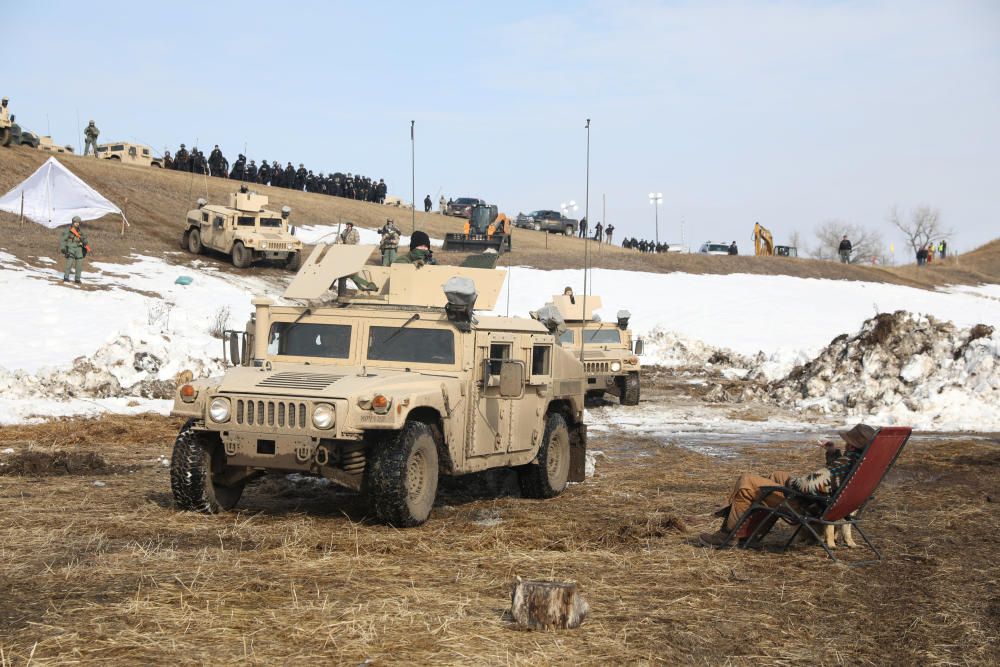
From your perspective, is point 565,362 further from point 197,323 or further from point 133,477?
point 197,323

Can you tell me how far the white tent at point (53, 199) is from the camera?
35219mm

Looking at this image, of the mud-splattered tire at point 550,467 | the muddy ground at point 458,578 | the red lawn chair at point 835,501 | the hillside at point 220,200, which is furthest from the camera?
the hillside at point 220,200

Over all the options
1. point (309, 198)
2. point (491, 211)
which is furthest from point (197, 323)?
point (309, 198)

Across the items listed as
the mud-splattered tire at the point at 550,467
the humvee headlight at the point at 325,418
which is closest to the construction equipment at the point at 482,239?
the mud-splattered tire at the point at 550,467

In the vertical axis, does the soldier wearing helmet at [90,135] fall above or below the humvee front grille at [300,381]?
above

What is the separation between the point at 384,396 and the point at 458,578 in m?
1.85

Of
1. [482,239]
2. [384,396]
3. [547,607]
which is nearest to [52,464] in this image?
[384,396]

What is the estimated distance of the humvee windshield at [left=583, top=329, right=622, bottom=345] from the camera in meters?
21.7

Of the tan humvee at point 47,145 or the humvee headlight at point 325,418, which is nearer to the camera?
the humvee headlight at point 325,418

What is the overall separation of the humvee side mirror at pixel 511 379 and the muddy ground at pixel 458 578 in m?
1.05

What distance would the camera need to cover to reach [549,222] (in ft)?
201

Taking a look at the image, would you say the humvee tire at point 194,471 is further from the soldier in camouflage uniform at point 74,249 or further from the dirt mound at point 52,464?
the soldier in camouflage uniform at point 74,249

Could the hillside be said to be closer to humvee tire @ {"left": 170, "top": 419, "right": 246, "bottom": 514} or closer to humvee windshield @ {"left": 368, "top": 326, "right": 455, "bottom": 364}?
humvee windshield @ {"left": 368, "top": 326, "right": 455, "bottom": 364}

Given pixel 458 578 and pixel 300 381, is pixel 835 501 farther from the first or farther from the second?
pixel 300 381
